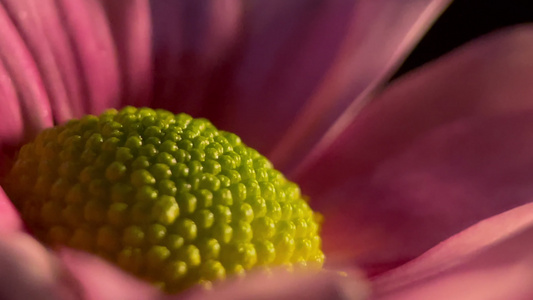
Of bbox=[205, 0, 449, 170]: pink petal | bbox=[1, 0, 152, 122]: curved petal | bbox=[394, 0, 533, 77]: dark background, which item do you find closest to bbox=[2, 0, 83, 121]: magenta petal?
bbox=[1, 0, 152, 122]: curved petal

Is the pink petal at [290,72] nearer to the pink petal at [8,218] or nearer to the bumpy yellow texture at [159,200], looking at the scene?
the bumpy yellow texture at [159,200]

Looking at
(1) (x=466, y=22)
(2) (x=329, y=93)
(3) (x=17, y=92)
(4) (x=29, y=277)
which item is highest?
(1) (x=466, y=22)

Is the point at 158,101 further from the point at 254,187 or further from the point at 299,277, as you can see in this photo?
the point at 299,277

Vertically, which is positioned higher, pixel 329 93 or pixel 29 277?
pixel 329 93

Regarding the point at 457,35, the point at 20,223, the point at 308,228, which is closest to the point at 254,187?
the point at 308,228

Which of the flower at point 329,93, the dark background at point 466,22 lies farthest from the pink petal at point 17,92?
the dark background at point 466,22

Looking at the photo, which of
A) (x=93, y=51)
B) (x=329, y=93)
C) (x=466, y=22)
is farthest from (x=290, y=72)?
(x=466, y=22)

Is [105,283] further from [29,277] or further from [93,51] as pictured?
[93,51]
